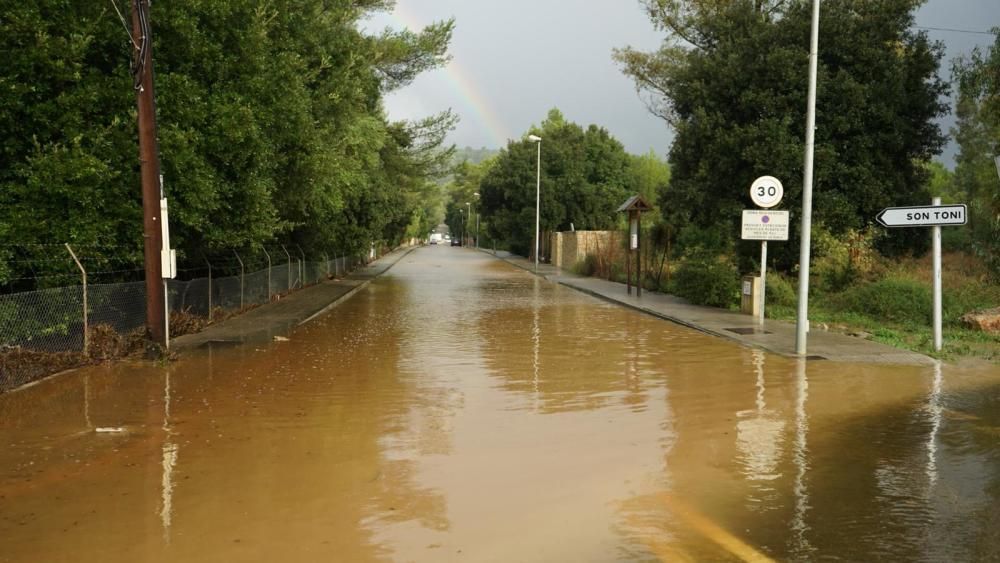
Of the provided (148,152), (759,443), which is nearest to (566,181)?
(148,152)

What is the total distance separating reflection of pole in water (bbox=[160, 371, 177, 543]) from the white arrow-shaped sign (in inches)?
479

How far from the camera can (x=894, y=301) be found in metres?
18.4

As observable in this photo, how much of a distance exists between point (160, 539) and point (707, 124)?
20.4 metres

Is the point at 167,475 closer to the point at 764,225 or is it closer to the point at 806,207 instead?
the point at 806,207

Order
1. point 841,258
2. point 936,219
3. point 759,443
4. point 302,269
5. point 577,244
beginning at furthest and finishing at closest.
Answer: point 577,244 < point 302,269 < point 841,258 < point 936,219 < point 759,443

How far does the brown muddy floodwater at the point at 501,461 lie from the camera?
16.7 feet

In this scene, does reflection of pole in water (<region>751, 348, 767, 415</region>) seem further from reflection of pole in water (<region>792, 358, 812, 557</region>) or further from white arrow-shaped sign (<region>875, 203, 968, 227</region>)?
white arrow-shaped sign (<region>875, 203, 968, 227</region>)

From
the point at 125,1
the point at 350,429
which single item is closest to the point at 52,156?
the point at 125,1

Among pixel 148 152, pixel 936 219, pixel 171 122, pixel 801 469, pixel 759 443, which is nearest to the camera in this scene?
pixel 801 469

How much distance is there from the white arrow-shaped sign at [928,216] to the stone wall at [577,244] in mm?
22067

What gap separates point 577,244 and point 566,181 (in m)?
12.5

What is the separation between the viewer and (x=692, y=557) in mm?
4820

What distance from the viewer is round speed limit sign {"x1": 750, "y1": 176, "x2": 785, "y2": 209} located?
1691 centimetres

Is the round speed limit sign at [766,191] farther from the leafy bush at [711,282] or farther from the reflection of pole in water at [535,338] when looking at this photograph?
the reflection of pole in water at [535,338]
